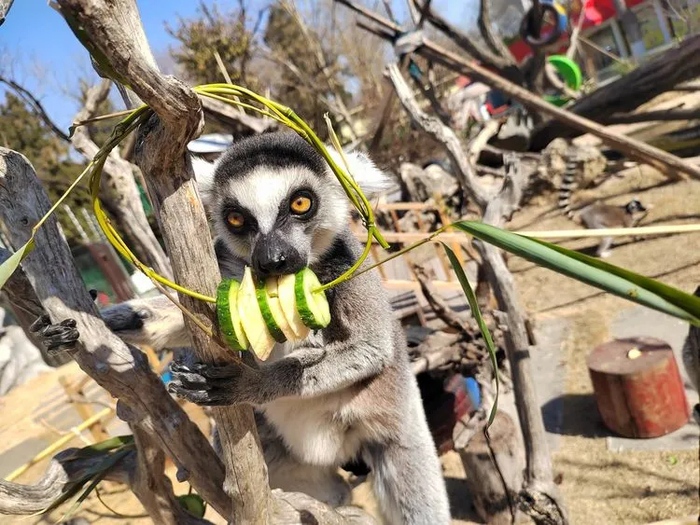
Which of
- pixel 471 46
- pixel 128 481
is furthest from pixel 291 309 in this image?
pixel 471 46

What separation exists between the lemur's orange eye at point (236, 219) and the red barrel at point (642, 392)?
12.7 feet

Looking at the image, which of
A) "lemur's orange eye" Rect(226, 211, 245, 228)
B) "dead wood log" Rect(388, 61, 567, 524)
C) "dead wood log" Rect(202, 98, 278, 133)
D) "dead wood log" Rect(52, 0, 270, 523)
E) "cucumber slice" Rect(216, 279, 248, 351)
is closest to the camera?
"dead wood log" Rect(52, 0, 270, 523)

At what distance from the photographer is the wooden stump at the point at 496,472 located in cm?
433

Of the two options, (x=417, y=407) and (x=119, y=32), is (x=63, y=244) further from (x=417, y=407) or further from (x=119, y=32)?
(x=417, y=407)

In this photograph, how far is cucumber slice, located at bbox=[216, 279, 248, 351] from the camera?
1393 millimetres

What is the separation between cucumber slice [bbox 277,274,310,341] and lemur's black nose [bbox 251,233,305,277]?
0.15m

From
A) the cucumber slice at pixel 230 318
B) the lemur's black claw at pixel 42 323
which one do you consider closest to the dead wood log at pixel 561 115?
the cucumber slice at pixel 230 318

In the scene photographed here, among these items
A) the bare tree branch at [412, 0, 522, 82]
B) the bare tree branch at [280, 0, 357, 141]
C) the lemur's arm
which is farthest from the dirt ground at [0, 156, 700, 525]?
the bare tree branch at [280, 0, 357, 141]

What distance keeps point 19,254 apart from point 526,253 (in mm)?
1151

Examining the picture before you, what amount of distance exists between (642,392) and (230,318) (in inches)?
172

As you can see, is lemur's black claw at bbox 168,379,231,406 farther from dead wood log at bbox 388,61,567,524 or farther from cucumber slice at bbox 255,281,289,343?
dead wood log at bbox 388,61,567,524

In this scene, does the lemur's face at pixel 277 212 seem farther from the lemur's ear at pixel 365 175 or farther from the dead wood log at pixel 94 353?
the dead wood log at pixel 94 353

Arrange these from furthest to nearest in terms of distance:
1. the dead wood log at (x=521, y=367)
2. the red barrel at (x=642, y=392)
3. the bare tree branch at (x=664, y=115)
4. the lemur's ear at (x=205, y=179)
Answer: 1. the bare tree branch at (x=664, y=115)
2. the red barrel at (x=642, y=392)
3. the dead wood log at (x=521, y=367)
4. the lemur's ear at (x=205, y=179)

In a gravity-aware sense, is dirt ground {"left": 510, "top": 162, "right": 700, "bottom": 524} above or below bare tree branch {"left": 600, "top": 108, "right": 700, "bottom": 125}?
below
